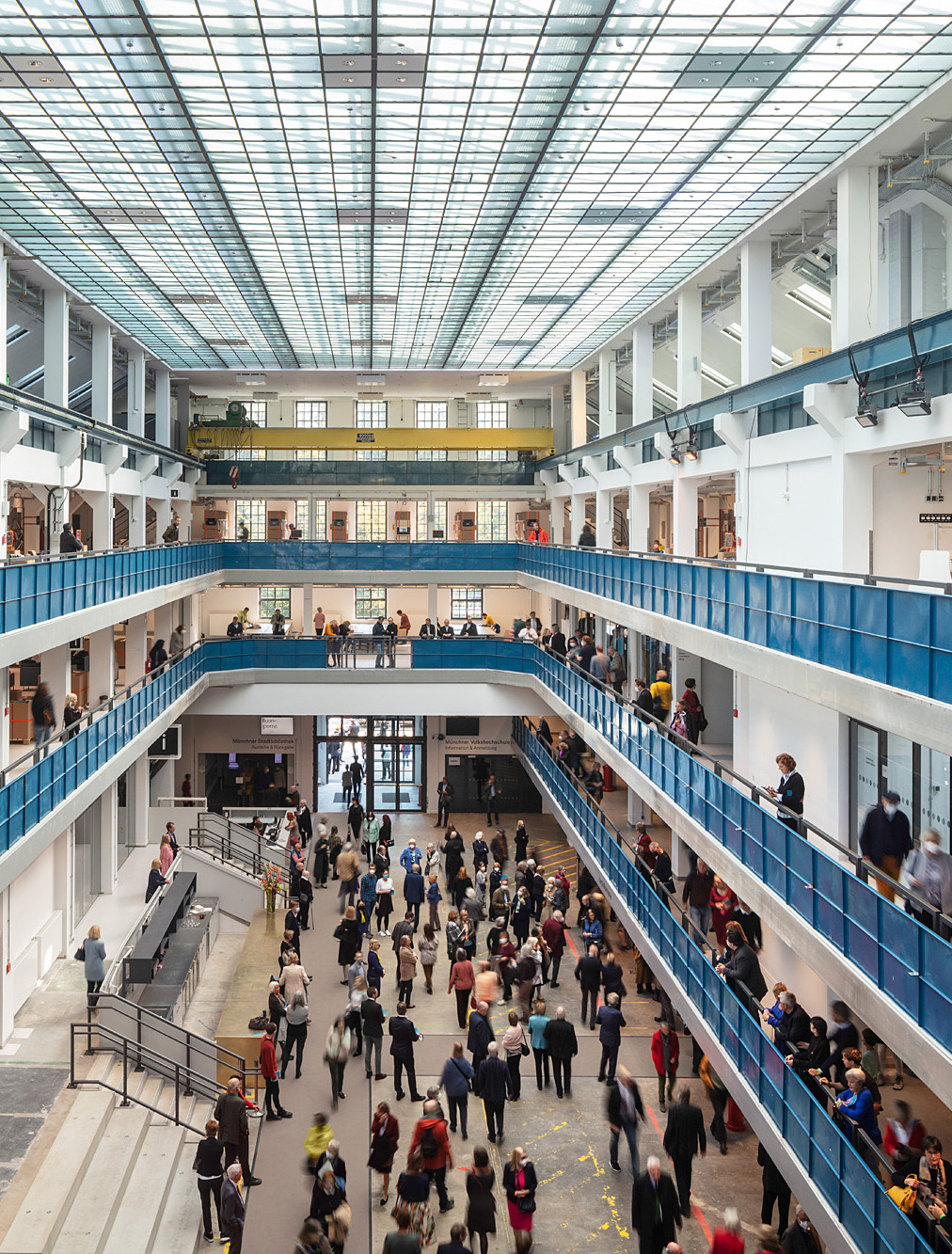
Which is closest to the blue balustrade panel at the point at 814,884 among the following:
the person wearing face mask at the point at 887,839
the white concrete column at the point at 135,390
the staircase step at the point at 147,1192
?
the person wearing face mask at the point at 887,839

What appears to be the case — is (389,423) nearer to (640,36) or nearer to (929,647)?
(640,36)

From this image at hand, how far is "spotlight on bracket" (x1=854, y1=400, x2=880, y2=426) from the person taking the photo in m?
12.2

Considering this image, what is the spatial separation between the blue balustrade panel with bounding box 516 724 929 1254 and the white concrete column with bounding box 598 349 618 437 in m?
13.2

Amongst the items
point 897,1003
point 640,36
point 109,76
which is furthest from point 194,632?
point 897,1003

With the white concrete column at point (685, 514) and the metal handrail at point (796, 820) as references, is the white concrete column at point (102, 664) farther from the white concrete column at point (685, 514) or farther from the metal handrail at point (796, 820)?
the white concrete column at point (685, 514)

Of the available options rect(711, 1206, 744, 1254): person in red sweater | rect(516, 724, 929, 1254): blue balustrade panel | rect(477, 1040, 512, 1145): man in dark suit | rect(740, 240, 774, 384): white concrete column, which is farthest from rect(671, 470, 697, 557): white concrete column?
rect(711, 1206, 744, 1254): person in red sweater

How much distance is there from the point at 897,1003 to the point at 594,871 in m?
11.0

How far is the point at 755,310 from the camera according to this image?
56.5 feet

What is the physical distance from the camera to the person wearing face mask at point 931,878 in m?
8.19

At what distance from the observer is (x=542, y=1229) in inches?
460

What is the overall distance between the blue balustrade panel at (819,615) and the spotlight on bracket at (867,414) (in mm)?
2050

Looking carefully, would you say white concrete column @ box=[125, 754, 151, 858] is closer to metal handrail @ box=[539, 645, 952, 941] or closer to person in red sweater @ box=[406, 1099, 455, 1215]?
metal handrail @ box=[539, 645, 952, 941]

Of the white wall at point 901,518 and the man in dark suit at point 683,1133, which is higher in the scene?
the white wall at point 901,518

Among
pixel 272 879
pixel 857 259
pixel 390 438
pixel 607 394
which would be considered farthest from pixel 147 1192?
pixel 390 438
